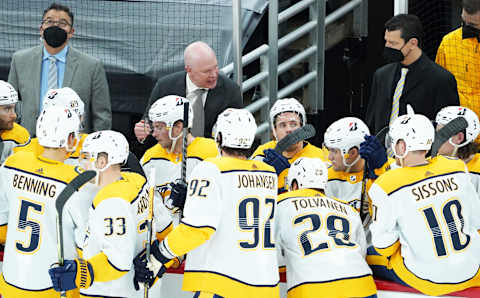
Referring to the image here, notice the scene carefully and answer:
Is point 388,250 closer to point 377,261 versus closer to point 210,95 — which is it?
point 377,261

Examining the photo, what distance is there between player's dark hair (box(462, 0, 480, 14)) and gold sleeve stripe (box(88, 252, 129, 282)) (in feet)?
10.4

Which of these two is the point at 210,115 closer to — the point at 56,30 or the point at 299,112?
the point at 299,112

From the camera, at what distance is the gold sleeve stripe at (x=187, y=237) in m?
3.75

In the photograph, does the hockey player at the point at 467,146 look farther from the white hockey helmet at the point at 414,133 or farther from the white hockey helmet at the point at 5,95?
the white hockey helmet at the point at 5,95

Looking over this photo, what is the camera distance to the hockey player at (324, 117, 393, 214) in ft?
15.3

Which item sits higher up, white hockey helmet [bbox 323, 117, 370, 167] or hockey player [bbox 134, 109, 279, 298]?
white hockey helmet [bbox 323, 117, 370, 167]

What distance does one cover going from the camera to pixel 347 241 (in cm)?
404

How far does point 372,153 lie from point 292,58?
3.13m

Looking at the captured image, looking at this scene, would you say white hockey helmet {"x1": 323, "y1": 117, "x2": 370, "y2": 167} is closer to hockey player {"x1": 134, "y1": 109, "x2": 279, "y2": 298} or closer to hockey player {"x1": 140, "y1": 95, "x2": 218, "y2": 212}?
hockey player {"x1": 140, "y1": 95, "x2": 218, "y2": 212}

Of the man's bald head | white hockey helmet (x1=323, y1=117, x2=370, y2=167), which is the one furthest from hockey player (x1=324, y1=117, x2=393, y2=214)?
the man's bald head

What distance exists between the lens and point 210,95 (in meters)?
5.41

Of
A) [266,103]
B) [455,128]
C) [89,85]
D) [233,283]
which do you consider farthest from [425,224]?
[266,103]

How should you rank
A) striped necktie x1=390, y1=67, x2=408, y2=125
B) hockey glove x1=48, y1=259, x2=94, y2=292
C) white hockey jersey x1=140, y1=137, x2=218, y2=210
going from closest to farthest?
hockey glove x1=48, y1=259, x2=94, y2=292 → white hockey jersey x1=140, y1=137, x2=218, y2=210 → striped necktie x1=390, y1=67, x2=408, y2=125

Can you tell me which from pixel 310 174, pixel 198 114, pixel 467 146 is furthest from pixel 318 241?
pixel 198 114
